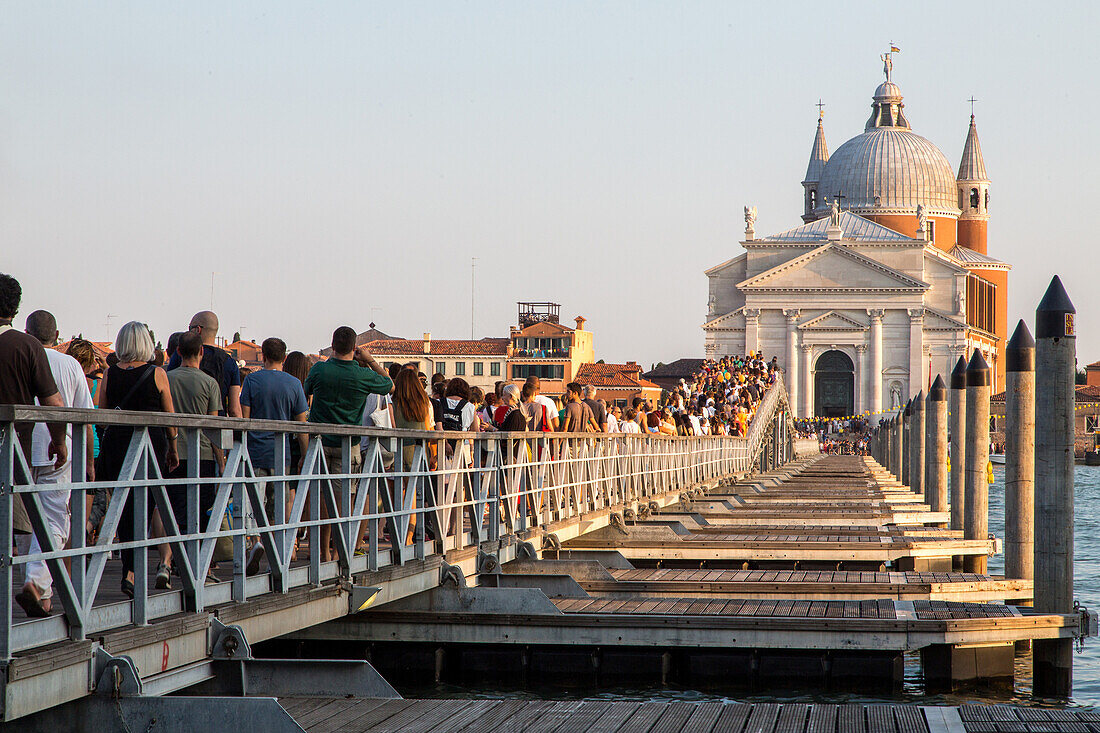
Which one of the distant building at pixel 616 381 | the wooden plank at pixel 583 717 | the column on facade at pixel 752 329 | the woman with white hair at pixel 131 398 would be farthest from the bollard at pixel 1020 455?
the distant building at pixel 616 381

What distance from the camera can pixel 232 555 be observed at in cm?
759

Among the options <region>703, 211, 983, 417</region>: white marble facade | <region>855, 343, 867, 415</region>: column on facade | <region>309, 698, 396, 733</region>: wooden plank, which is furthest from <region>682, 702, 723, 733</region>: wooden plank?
<region>855, 343, 867, 415</region>: column on facade

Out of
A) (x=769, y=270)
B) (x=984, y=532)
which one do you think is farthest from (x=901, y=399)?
(x=984, y=532)

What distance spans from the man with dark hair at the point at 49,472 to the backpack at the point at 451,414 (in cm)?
501

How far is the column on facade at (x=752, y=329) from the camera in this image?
286ft

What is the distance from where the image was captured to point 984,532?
1736 cm

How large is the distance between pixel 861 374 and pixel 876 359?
1.71 meters

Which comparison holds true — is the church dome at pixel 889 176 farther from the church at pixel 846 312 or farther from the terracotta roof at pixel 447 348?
the terracotta roof at pixel 447 348

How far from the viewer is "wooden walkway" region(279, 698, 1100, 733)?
231 inches

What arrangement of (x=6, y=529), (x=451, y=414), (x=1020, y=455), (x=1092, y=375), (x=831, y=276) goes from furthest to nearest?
(x=1092, y=375)
(x=831, y=276)
(x=1020, y=455)
(x=451, y=414)
(x=6, y=529)

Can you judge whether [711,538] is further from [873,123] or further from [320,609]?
[873,123]

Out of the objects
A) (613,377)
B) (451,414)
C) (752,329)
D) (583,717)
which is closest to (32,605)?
(583,717)

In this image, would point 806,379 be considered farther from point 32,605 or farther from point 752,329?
point 32,605

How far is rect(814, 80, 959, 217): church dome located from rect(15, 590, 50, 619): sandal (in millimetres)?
99152
